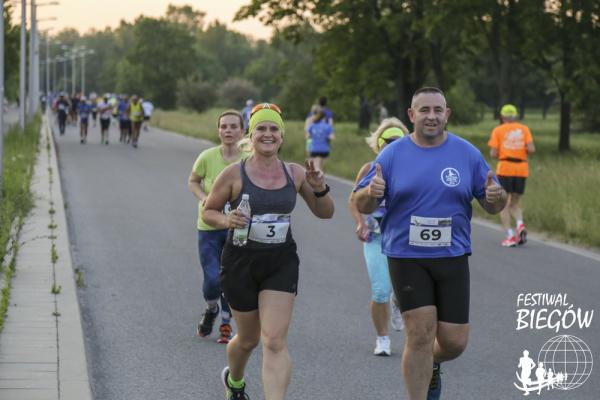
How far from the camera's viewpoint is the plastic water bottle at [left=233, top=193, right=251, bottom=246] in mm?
6238

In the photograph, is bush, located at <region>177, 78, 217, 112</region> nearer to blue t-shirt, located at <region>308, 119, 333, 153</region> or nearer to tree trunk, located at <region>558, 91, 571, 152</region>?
tree trunk, located at <region>558, 91, 571, 152</region>

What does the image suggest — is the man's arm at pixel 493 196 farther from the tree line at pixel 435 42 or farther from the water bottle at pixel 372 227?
the tree line at pixel 435 42

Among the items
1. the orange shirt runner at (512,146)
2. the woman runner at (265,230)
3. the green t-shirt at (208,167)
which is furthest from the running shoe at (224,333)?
the orange shirt runner at (512,146)

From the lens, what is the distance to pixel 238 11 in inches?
1651

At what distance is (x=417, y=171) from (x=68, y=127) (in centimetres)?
5361

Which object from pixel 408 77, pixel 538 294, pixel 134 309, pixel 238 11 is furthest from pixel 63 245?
pixel 408 77

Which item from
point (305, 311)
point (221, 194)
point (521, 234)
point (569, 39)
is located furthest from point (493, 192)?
point (569, 39)

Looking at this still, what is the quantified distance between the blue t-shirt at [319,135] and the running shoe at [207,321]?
59.1 feet

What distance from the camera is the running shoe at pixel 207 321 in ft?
29.5

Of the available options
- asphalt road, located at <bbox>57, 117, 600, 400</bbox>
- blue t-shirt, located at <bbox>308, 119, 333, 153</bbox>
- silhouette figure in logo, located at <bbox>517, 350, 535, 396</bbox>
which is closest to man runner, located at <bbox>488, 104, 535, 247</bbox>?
asphalt road, located at <bbox>57, 117, 600, 400</bbox>

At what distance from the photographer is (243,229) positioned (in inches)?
246

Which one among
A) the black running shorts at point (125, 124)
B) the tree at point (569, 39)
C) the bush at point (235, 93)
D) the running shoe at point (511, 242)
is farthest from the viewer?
the bush at point (235, 93)

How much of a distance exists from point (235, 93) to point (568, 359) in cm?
12922

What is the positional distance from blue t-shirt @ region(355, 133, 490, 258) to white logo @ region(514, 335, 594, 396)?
4.87 ft
